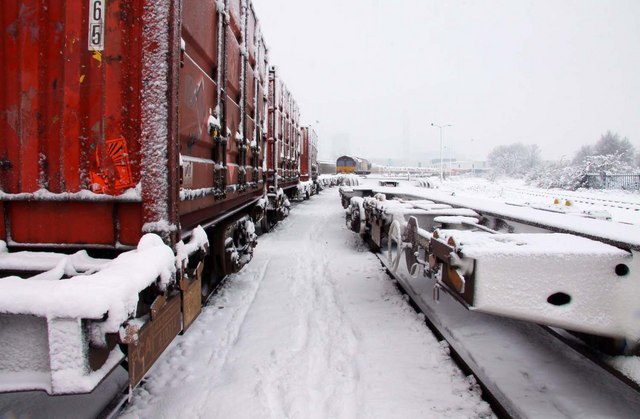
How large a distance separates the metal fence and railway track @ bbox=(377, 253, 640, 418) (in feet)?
100

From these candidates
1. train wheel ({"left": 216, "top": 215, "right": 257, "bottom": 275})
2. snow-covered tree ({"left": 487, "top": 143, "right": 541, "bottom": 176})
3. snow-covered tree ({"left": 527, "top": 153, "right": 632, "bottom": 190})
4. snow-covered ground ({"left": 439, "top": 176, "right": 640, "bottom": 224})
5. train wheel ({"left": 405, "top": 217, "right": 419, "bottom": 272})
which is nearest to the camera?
train wheel ({"left": 405, "top": 217, "right": 419, "bottom": 272})

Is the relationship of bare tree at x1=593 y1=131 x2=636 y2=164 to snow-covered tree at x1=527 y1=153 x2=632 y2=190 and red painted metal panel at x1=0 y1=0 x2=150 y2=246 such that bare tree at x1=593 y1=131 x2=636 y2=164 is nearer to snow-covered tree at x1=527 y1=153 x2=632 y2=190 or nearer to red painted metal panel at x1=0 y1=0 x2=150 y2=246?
snow-covered tree at x1=527 y1=153 x2=632 y2=190

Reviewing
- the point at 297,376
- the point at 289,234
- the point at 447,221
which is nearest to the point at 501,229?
the point at 447,221

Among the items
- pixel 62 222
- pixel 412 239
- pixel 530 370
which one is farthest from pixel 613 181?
pixel 62 222

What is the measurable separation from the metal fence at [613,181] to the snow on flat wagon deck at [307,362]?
31003 mm

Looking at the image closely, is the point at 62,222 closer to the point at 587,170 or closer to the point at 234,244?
the point at 234,244

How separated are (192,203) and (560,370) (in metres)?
3.05

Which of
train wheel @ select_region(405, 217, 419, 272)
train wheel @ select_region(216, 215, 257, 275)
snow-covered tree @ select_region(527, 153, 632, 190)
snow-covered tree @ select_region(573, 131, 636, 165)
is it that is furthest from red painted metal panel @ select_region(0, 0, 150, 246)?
snow-covered tree @ select_region(573, 131, 636, 165)

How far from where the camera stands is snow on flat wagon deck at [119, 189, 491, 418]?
2.58 meters

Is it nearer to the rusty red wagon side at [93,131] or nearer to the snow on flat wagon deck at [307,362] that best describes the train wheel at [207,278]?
the snow on flat wagon deck at [307,362]

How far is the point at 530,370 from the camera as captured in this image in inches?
118

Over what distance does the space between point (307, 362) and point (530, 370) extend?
5.61 feet

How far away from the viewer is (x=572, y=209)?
443 centimetres

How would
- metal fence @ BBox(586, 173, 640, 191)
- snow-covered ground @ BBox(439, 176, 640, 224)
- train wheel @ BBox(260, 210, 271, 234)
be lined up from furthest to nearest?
metal fence @ BBox(586, 173, 640, 191)
train wheel @ BBox(260, 210, 271, 234)
snow-covered ground @ BBox(439, 176, 640, 224)
